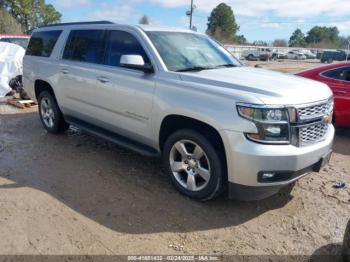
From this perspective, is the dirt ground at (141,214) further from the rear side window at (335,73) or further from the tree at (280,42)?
the tree at (280,42)

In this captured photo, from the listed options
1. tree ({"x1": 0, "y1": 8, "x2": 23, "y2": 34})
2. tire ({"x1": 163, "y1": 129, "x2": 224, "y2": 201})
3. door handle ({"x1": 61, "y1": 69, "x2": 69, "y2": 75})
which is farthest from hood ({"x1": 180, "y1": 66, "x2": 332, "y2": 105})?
tree ({"x1": 0, "y1": 8, "x2": 23, "y2": 34})

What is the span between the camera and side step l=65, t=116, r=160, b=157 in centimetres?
437

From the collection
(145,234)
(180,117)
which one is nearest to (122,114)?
(180,117)

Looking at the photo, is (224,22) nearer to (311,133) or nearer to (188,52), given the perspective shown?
(188,52)

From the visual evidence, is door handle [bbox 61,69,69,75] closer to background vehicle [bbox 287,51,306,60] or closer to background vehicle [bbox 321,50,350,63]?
background vehicle [bbox 321,50,350,63]

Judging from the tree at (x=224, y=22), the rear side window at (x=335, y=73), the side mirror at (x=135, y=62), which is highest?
the tree at (x=224, y=22)

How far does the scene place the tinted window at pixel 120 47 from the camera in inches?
174

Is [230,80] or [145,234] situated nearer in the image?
[145,234]

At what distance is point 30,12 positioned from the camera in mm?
61188

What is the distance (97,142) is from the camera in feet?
19.8

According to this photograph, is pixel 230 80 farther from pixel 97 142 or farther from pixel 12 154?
pixel 12 154

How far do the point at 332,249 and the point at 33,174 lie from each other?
3655 mm

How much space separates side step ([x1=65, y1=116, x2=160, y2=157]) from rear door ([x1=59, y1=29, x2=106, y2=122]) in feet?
0.34

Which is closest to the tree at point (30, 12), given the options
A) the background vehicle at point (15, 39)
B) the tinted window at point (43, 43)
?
the background vehicle at point (15, 39)
